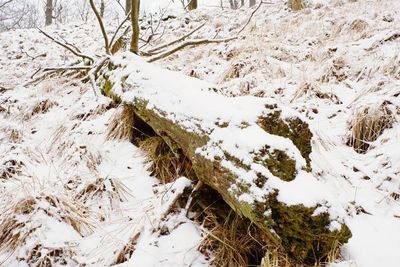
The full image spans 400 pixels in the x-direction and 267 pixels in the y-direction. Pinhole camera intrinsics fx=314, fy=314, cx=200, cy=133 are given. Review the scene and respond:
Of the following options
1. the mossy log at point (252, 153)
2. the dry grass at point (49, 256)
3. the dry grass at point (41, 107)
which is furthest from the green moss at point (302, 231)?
the dry grass at point (41, 107)

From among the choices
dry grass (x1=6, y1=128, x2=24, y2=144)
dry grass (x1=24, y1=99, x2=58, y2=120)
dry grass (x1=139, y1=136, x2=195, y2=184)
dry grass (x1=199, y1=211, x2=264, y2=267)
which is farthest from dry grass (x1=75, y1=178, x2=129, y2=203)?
dry grass (x1=24, y1=99, x2=58, y2=120)

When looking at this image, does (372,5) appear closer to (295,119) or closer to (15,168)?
(295,119)

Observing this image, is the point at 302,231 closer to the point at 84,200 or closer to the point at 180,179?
the point at 180,179

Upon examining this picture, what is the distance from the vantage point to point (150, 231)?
1631 mm

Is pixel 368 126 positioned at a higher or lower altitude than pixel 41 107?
higher

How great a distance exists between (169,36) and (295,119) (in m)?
5.69

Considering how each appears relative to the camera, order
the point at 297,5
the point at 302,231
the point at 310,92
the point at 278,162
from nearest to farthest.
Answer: the point at 302,231 < the point at 278,162 < the point at 310,92 < the point at 297,5

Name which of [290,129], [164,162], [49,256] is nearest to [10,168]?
[49,256]

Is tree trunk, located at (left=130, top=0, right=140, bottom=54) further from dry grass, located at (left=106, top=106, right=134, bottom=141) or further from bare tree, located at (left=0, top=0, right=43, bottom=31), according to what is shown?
bare tree, located at (left=0, top=0, right=43, bottom=31)

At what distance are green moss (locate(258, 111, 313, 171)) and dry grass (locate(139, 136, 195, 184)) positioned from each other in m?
0.61

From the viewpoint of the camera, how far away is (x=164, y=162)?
216 cm

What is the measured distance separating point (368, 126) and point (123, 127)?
1.86 metres

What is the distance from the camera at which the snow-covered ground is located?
5.23 ft

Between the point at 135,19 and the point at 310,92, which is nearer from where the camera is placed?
the point at 310,92
